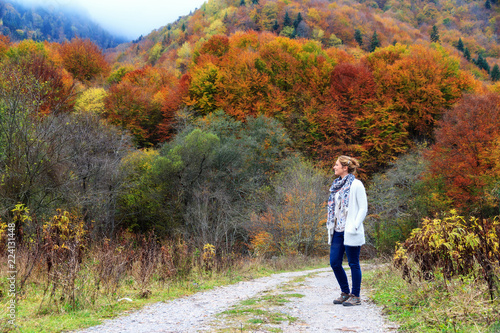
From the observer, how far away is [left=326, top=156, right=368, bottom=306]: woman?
→ 443 cm

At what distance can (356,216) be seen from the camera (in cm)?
450

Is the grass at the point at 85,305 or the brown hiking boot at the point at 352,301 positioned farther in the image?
the brown hiking boot at the point at 352,301

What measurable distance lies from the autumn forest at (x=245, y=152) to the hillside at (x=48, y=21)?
102 metres

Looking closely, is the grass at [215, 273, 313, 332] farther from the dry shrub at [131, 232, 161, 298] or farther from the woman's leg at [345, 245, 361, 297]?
the dry shrub at [131, 232, 161, 298]

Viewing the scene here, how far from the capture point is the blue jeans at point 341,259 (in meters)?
4.49

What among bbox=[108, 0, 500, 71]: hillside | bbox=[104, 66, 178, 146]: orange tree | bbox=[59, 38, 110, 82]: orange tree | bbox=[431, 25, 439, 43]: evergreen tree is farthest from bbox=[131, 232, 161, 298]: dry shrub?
bbox=[431, 25, 439, 43]: evergreen tree

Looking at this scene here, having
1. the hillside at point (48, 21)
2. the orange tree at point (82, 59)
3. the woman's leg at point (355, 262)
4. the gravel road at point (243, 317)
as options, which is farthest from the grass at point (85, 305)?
the hillside at point (48, 21)

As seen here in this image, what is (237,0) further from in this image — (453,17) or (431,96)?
(431,96)

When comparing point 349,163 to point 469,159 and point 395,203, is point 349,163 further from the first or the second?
point 395,203

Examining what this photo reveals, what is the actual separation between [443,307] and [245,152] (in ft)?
84.0

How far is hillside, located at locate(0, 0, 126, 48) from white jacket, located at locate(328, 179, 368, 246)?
133795mm

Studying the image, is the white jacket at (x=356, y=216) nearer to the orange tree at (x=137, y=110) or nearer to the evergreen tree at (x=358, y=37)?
the orange tree at (x=137, y=110)

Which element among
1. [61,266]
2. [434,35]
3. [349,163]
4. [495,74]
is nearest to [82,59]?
[61,266]

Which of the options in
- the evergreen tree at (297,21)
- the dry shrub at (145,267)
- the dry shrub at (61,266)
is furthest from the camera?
the evergreen tree at (297,21)
